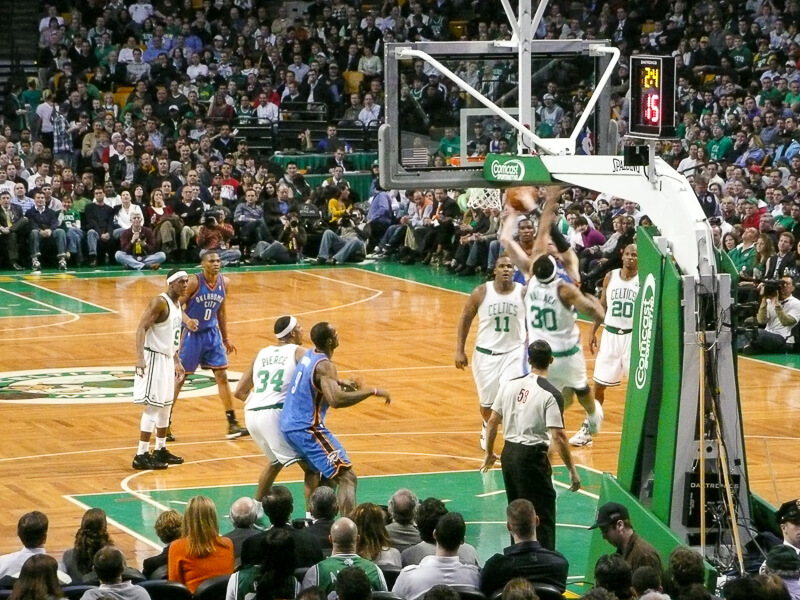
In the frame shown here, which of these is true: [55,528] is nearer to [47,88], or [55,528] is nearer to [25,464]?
[25,464]

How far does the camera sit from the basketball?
1259cm

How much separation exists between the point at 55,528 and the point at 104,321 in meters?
10.8

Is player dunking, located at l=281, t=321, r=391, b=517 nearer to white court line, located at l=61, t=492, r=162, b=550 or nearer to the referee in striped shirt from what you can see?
the referee in striped shirt

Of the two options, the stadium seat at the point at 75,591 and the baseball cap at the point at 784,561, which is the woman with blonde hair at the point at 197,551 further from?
the baseball cap at the point at 784,561

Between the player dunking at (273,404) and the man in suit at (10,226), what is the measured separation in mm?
17071

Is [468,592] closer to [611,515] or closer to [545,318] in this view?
[611,515]

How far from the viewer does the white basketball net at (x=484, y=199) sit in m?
26.9

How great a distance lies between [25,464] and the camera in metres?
13.8

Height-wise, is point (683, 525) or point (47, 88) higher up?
point (47, 88)

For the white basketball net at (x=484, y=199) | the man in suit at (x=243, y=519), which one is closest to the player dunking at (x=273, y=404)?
the man in suit at (x=243, y=519)

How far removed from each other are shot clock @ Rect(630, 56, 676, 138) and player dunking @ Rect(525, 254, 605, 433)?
14.3ft

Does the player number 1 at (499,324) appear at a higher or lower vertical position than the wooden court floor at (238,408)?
higher

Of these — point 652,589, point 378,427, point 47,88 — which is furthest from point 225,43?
point 652,589

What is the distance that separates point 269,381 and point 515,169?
2.50 meters
